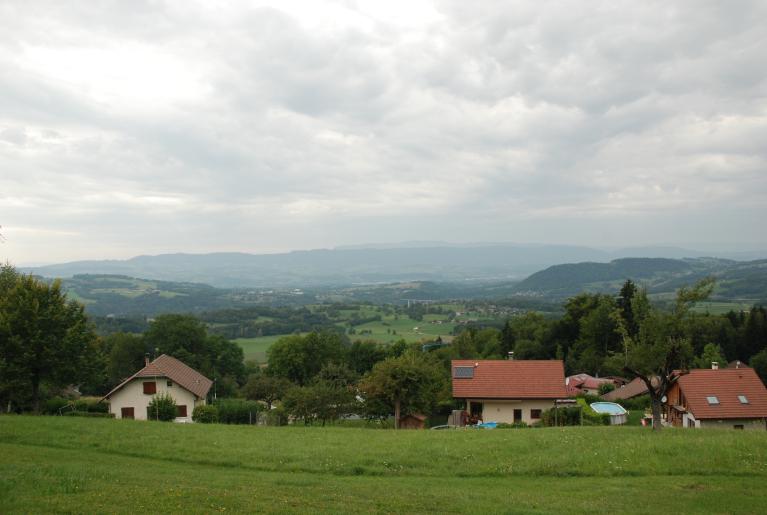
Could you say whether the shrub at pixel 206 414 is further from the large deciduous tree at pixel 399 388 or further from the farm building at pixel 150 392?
the large deciduous tree at pixel 399 388

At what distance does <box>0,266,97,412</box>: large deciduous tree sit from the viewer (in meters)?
30.4

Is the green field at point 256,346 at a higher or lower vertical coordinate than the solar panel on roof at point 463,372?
lower

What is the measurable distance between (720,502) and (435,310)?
171 metres

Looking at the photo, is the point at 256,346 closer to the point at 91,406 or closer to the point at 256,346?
the point at 256,346

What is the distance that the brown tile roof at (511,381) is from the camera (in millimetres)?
39000

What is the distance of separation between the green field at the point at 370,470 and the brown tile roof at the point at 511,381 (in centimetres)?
1527

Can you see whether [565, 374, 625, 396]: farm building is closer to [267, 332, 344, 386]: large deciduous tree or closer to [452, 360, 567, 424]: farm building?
[452, 360, 567, 424]: farm building

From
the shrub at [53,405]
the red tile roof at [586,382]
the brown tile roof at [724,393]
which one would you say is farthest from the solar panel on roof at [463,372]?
the shrub at [53,405]

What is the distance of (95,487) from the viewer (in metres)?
12.5

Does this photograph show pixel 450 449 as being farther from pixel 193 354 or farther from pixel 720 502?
pixel 193 354

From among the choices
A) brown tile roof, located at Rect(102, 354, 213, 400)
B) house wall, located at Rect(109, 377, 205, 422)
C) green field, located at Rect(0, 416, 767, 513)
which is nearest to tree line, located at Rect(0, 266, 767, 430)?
house wall, located at Rect(109, 377, 205, 422)

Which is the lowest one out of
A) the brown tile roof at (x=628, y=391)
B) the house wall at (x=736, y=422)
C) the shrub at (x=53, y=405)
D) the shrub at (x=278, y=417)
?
the brown tile roof at (x=628, y=391)

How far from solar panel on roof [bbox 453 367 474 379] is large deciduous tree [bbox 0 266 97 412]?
23810mm

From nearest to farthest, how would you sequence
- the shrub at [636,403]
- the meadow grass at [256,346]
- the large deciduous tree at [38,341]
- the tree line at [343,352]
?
the tree line at [343,352]
the large deciduous tree at [38,341]
the shrub at [636,403]
the meadow grass at [256,346]
